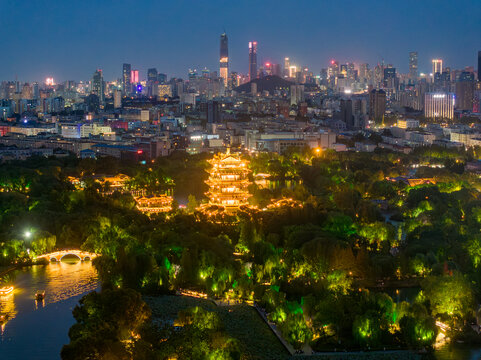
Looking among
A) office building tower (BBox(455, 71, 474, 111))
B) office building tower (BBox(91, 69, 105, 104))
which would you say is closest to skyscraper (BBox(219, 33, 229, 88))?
office building tower (BBox(91, 69, 105, 104))

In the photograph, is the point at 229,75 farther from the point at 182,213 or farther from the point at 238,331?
the point at 238,331

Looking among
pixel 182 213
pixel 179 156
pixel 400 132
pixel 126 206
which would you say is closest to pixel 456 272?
pixel 182 213

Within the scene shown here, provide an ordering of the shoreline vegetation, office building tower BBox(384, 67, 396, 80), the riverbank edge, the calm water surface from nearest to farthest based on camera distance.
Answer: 1. the shoreline vegetation
2. the calm water surface
3. the riverbank edge
4. office building tower BBox(384, 67, 396, 80)

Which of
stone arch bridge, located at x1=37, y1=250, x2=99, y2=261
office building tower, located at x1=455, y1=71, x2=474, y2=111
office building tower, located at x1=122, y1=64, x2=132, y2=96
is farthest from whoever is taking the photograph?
office building tower, located at x1=122, y1=64, x2=132, y2=96

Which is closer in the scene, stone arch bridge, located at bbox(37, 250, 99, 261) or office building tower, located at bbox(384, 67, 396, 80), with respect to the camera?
stone arch bridge, located at bbox(37, 250, 99, 261)

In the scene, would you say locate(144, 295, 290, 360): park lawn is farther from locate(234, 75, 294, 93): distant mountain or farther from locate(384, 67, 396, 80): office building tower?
locate(384, 67, 396, 80): office building tower

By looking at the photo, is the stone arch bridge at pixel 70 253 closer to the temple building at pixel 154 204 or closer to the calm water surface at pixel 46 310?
the calm water surface at pixel 46 310

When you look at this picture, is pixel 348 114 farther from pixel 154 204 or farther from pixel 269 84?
pixel 154 204
